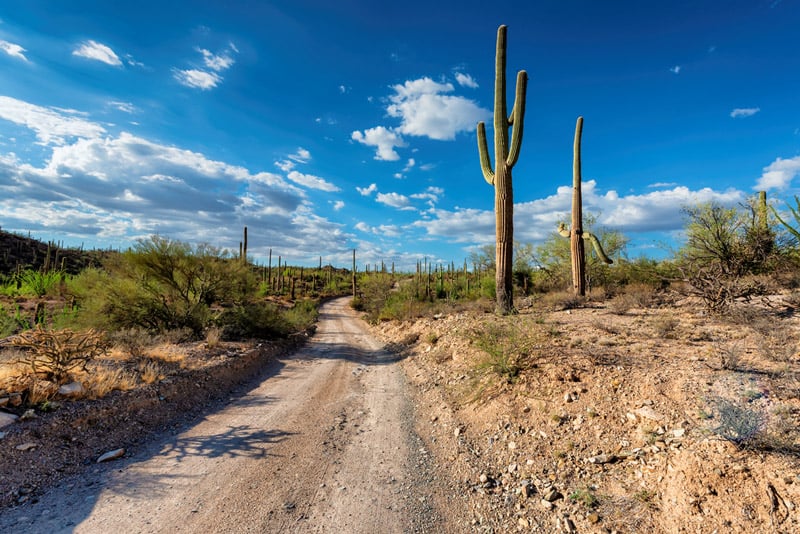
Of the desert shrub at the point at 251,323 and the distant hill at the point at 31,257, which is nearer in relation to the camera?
the desert shrub at the point at 251,323

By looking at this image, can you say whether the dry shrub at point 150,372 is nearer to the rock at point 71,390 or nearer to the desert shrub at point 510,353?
the rock at point 71,390

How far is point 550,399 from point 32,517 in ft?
20.2

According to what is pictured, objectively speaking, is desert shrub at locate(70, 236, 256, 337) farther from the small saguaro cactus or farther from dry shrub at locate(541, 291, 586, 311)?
the small saguaro cactus

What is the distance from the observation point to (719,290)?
26.9 ft

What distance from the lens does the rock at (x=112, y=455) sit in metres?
4.76

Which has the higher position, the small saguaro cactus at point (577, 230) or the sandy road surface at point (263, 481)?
the small saguaro cactus at point (577, 230)

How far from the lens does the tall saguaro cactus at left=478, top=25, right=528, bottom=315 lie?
472 inches

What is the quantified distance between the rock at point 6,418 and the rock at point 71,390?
79 centimetres

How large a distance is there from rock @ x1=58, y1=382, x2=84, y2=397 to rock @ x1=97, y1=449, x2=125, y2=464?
151 cm

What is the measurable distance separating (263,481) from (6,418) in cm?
360

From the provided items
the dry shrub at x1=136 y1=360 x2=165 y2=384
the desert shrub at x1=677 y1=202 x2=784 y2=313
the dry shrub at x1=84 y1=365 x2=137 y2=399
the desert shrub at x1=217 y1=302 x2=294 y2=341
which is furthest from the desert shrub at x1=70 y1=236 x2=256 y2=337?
the desert shrub at x1=677 y1=202 x2=784 y2=313

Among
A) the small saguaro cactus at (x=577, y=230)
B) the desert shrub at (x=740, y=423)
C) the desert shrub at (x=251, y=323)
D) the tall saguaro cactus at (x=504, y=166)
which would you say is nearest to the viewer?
the desert shrub at (x=740, y=423)

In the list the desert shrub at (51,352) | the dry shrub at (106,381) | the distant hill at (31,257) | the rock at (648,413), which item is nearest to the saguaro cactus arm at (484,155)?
the rock at (648,413)

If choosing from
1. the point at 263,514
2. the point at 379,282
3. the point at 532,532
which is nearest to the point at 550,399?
the point at 532,532
